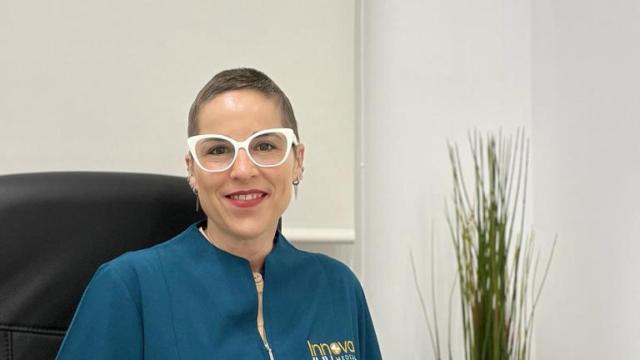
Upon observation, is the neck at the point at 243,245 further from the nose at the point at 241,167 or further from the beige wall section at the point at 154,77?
the beige wall section at the point at 154,77

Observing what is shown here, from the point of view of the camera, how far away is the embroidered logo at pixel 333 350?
4.12 feet

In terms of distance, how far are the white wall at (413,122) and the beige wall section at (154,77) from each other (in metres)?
0.09

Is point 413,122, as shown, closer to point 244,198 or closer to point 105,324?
point 244,198

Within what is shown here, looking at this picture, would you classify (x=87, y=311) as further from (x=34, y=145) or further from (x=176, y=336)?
(x=34, y=145)

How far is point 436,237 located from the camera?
2021mm

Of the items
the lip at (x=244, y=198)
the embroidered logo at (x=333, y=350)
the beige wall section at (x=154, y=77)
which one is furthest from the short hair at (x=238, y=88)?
the beige wall section at (x=154, y=77)

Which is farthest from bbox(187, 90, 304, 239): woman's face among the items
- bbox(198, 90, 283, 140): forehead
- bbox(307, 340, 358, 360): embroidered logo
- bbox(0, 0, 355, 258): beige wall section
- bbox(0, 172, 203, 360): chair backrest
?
bbox(0, 0, 355, 258): beige wall section

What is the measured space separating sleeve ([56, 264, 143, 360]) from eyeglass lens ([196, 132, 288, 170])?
240 mm

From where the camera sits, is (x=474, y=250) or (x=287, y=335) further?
(x=474, y=250)

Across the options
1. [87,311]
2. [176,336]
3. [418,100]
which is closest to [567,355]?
[418,100]

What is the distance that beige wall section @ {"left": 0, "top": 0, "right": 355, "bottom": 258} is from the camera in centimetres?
184

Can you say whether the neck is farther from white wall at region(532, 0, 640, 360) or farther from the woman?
white wall at region(532, 0, 640, 360)

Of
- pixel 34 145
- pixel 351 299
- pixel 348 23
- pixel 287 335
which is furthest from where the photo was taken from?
pixel 348 23

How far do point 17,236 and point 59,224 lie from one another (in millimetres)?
67
